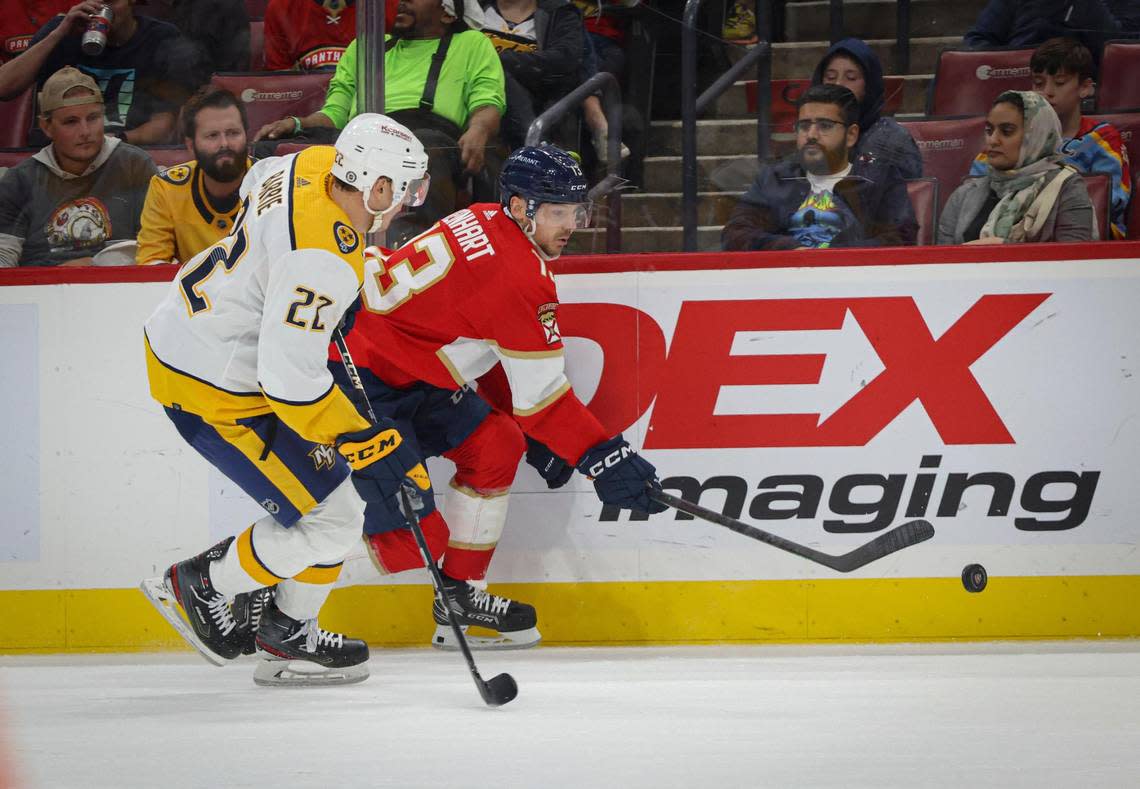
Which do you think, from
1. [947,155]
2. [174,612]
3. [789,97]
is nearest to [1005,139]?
[947,155]

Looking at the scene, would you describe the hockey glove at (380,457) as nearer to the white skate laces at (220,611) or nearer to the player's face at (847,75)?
the white skate laces at (220,611)

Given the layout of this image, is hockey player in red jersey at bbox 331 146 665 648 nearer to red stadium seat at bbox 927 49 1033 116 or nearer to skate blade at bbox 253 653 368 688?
skate blade at bbox 253 653 368 688

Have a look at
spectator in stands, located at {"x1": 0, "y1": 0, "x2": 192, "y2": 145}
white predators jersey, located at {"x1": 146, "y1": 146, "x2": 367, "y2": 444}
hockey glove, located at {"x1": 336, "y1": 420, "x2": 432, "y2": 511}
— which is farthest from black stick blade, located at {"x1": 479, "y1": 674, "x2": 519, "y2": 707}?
spectator in stands, located at {"x1": 0, "y1": 0, "x2": 192, "y2": 145}

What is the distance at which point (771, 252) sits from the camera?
4.20m

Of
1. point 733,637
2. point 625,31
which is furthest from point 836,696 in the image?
point 625,31

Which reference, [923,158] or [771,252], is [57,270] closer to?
[771,252]

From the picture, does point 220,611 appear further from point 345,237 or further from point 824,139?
point 824,139

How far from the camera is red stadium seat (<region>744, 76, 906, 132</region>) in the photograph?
423 centimetres

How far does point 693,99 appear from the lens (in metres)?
4.28

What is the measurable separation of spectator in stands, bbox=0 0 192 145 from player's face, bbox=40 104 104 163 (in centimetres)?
4

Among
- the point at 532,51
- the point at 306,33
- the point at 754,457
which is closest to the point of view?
the point at 754,457

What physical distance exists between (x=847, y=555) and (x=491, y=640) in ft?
3.43

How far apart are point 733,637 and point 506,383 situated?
100cm

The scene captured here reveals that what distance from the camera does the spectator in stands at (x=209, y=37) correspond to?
452cm
